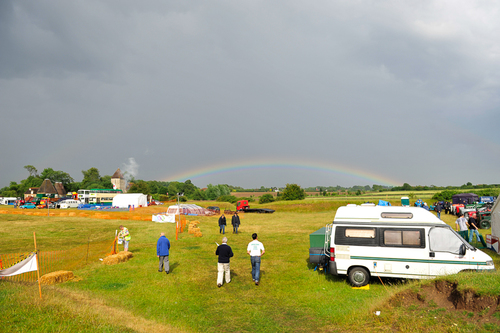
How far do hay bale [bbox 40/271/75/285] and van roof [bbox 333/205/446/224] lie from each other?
1122 centimetres

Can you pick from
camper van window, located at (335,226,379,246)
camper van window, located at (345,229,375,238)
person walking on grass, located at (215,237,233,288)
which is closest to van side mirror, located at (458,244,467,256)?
camper van window, located at (335,226,379,246)

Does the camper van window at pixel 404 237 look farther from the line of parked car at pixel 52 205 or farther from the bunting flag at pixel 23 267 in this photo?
the line of parked car at pixel 52 205

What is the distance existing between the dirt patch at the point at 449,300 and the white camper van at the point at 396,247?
2181mm

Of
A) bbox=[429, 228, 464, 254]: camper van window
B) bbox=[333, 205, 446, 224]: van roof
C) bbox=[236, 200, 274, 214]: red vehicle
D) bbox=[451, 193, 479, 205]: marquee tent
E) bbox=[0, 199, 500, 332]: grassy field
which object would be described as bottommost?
bbox=[236, 200, 274, 214]: red vehicle

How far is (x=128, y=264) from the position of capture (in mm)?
15359

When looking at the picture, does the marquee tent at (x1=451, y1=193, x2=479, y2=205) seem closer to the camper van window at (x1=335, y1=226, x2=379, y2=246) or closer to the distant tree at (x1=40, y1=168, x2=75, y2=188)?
the camper van window at (x1=335, y1=226, x2=379, y2=246)

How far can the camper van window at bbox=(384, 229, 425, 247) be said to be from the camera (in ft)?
34.6

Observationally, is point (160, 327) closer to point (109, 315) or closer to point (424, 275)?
point (109, 315)

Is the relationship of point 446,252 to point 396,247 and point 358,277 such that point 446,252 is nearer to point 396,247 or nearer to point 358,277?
point 396,247

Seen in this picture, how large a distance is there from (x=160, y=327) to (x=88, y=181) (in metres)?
175

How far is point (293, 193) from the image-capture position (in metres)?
87.6

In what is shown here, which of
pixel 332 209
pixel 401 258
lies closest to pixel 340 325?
pixel 401 258

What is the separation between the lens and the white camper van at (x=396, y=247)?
1005 cm

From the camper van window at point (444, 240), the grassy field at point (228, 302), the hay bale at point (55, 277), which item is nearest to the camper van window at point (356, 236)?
the grassy field at point (228, 302)
